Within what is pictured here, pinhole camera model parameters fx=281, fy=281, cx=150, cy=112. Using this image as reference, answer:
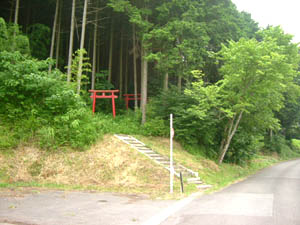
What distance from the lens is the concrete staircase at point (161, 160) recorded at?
41.4 feet

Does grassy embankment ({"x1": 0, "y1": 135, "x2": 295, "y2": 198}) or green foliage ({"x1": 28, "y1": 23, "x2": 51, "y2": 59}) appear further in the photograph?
green foliage ({"x1": 28, "y1": 23, "x2": 51, "y2": 59})

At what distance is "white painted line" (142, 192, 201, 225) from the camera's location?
6.53 metres

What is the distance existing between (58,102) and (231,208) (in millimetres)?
9663

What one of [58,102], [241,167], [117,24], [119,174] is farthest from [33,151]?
[117,24]

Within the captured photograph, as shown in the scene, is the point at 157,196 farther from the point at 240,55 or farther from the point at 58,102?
the point at 240,55

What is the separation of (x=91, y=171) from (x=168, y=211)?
5.71 m

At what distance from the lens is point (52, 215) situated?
676 cm

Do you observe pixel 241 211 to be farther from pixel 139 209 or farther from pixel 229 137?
pixel 229 137

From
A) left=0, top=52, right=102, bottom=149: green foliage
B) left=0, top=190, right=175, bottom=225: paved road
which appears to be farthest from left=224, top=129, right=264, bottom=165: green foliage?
left=0, top=190, right=175, bottom=225: paved road

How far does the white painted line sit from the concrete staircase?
2.59 metres

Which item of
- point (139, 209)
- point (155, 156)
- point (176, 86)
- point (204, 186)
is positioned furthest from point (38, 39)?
point (139, 209)

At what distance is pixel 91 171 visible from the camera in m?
12.4

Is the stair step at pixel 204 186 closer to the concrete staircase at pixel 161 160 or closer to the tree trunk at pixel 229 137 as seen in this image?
the concrete staircase at pixel 161 160

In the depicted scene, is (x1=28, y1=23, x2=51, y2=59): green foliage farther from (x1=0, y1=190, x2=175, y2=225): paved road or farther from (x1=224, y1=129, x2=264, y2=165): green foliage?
(x1=224, y1=129, x2=264, y2=165): green foliage
